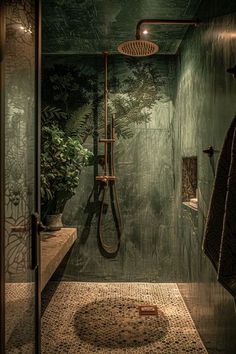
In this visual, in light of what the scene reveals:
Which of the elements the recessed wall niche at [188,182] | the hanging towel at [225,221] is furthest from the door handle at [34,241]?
the recessed wall niche at [188,182]

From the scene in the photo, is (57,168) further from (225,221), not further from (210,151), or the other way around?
(225,221)

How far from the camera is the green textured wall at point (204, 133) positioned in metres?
1.74

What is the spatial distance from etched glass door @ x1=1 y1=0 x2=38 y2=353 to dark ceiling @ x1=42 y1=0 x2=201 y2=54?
3.48ft

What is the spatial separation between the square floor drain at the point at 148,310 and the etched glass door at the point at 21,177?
1.37m

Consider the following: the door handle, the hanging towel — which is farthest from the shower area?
the hanging towel

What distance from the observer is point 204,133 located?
89.6 inches

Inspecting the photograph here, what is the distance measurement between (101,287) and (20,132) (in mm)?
2434

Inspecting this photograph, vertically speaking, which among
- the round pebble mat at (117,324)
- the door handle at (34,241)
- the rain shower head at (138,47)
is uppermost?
the rain shower head at (138,47)

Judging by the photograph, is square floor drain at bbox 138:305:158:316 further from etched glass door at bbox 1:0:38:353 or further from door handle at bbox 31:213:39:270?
door handle at bbox 31:213:39:270

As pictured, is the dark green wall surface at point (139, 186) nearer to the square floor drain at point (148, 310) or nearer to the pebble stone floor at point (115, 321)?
the pebble stone floor at point (115, 321)

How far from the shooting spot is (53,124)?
3.55 m

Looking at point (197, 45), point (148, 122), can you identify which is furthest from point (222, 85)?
point (148, 122)

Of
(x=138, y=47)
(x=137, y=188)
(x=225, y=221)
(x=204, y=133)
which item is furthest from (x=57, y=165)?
(x=225, y=221)

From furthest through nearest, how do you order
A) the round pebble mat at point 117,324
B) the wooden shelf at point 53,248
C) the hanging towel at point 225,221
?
the round pebble mat at point 117,324 → the wooden shelf at point 53,248 → the hanging towel at point 225,221
